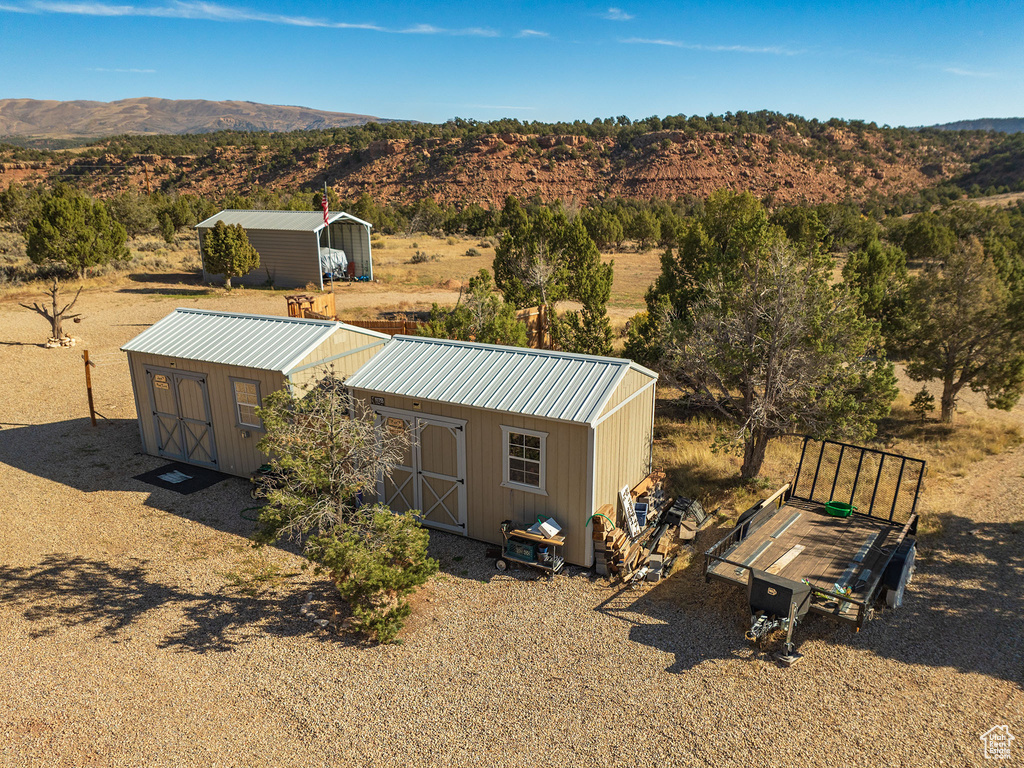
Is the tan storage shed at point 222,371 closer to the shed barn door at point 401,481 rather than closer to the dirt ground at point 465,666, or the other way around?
the dirt ground at point 465,666

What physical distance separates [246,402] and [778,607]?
1018 cm

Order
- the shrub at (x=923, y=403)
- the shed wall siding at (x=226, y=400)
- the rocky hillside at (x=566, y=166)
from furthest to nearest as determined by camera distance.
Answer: the rocky hillside at (x=566, y=166) → the shrub at (x=923, y=403) → the shed wall siding at (x=226, y=400)

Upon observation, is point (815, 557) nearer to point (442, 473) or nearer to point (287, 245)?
point (442, 473)

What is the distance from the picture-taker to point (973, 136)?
100188 millimetres

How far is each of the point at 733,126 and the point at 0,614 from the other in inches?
3911

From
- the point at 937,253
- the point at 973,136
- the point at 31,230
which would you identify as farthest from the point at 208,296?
the point at 973,136

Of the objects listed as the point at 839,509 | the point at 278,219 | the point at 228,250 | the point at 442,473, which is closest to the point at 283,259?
the point at 278,219

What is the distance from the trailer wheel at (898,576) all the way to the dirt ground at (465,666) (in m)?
0.31

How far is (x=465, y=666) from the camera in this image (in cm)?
771

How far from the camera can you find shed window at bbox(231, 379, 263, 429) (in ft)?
40.2

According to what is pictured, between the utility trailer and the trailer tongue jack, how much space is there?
12mm

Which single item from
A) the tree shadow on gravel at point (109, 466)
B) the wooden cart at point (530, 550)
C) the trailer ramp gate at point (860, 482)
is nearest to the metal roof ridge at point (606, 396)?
the wooden cart at point (530, 550)

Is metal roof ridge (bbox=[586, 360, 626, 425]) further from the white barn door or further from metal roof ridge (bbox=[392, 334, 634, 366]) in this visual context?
the white barn door

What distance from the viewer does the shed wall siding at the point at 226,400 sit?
12.1 meters
